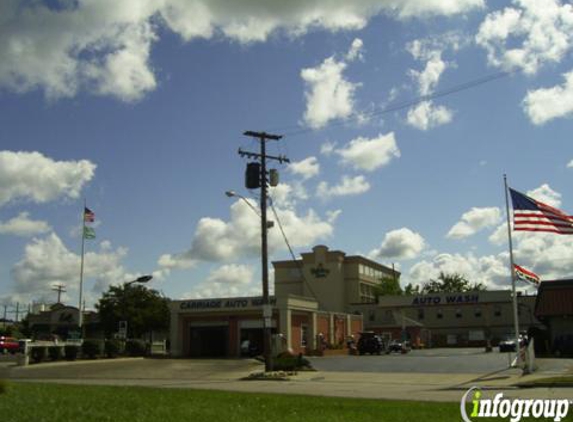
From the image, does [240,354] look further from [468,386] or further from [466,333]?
[466,333]

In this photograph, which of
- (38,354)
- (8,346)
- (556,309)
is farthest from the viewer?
(8,346)

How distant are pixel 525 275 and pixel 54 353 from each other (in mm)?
30072

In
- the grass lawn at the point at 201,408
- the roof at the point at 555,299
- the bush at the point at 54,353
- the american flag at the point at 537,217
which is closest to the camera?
the grass lawn at the point at 201,408

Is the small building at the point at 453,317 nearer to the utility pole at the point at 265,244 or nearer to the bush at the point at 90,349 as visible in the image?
the bush at the point at 90,349

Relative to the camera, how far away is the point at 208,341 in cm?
5509

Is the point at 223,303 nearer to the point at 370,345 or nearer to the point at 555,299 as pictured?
the point at 370,345

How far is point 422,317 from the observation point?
90438 mm

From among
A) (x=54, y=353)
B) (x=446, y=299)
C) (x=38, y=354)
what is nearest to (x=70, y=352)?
(x=54, y=353)

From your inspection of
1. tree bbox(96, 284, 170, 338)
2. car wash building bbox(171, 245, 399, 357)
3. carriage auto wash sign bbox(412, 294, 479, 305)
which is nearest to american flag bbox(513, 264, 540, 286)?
car wash building bbox(171, 245, 399, 357)

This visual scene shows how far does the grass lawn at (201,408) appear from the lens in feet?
39.9

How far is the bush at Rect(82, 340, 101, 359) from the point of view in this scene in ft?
150

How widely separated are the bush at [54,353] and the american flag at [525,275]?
2977 cm

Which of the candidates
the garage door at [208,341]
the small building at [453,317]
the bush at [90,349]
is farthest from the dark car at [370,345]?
the small building at [453,317]
